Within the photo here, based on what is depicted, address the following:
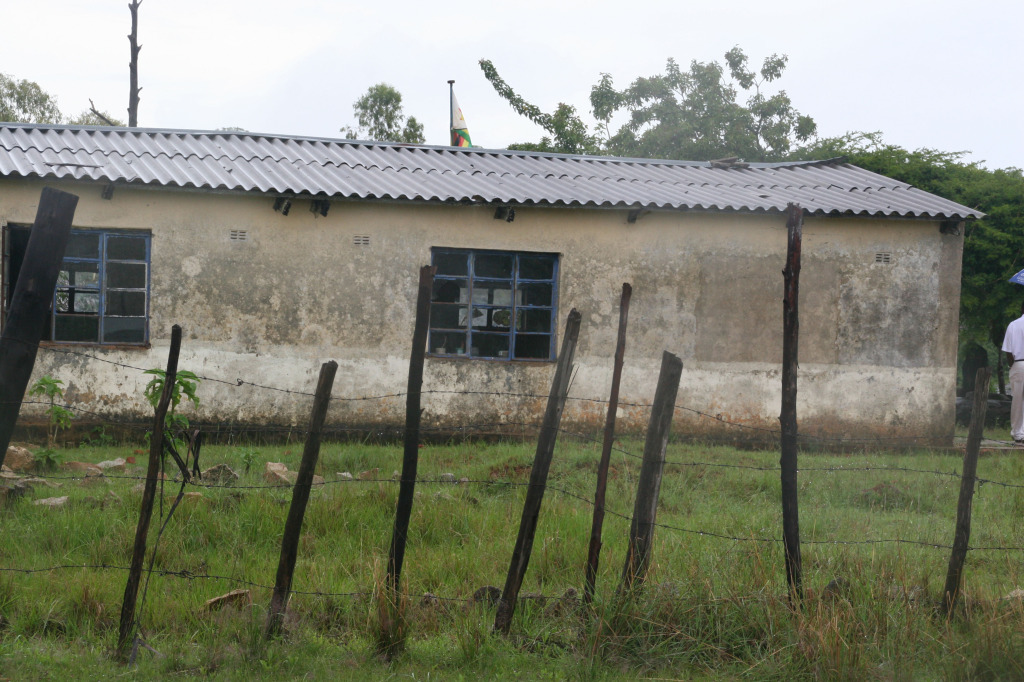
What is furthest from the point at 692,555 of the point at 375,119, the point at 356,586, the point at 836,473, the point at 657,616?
the point at 375,119

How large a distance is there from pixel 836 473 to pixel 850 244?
3755mm

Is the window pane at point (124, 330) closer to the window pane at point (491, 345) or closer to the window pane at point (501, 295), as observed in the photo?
the window pane at point (491, 345)

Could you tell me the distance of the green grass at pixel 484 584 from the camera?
366cm

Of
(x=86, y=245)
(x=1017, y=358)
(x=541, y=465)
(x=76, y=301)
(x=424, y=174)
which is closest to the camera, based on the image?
(x=541, y=465)

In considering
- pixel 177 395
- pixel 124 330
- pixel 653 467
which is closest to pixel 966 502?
pixel 653 467

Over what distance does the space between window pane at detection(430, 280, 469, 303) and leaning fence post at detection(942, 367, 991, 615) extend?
22.3 ft

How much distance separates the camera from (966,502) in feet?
13.8

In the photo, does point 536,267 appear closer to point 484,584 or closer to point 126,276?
point 126,276

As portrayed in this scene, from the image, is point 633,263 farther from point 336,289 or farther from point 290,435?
point 290,435

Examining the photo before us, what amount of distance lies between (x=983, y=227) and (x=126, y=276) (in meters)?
13.6

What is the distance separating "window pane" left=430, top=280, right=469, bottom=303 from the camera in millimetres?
10367

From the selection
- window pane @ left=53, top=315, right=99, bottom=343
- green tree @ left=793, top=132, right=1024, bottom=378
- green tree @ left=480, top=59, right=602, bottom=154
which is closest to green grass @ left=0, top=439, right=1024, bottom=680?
window pane @ left=53, top=315, right=99, bottom=343

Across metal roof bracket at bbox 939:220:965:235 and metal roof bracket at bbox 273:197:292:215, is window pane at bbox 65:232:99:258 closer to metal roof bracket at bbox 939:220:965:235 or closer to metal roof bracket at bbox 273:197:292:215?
metal roof bracket at bbox 273:197:292:215

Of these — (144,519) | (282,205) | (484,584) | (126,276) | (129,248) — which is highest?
(282,205)
